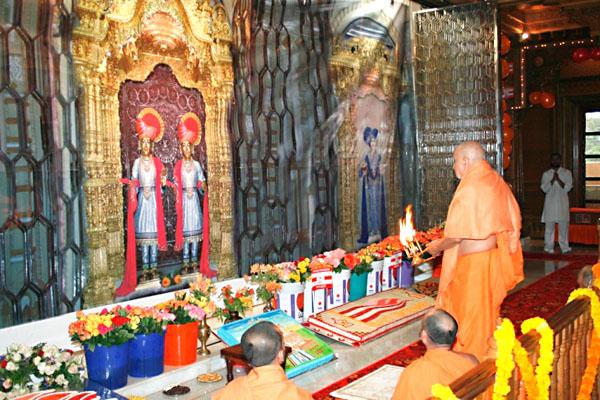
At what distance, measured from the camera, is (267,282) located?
559 cm

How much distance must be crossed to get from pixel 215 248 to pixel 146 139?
1557 millimetres

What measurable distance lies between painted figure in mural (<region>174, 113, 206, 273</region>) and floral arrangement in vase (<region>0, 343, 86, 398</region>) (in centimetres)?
294

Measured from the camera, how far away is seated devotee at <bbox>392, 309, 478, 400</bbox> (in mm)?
2885

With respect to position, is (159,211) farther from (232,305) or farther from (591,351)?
(591,351)

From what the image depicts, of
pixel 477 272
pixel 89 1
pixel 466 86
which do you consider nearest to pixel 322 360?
pixel 477 272

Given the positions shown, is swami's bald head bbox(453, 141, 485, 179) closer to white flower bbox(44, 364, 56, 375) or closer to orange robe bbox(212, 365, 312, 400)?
orange robe bbox(212, 365, 312, 400)

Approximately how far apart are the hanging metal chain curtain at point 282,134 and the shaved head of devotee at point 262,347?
4.81m

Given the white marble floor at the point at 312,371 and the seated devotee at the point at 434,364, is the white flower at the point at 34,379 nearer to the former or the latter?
the white marble floor at the point at 312,371

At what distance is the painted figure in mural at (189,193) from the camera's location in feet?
21.9

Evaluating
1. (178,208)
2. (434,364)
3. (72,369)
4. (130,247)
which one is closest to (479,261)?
(434,364)

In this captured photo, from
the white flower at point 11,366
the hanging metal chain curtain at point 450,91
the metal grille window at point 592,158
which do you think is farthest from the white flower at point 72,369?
the metal grille window at point 592,158

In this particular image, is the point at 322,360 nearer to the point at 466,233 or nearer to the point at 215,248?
the point at 466,233

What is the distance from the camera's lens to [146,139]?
6301 mm

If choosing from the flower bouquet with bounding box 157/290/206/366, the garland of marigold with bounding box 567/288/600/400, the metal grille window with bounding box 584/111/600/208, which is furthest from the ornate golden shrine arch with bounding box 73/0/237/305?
the metal grille window with bounding box 584/111/600/208
